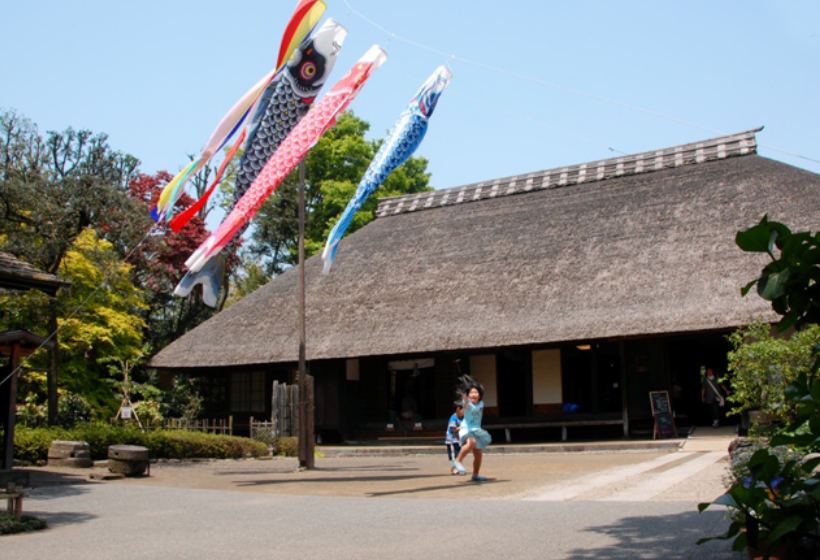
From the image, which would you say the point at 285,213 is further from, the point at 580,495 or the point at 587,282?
the point at 580,495

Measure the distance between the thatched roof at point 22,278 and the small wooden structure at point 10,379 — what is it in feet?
3.46

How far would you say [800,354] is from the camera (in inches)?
333

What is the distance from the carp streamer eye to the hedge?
8.66 m

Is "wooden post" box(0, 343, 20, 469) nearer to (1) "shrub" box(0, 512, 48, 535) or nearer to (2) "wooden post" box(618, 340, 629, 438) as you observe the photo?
(1) "shrub" box(0, 512, 48, 535)

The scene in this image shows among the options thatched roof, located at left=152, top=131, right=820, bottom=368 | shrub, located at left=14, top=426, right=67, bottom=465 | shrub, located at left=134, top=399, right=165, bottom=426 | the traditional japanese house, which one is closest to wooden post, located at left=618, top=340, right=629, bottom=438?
the traditional japanese house

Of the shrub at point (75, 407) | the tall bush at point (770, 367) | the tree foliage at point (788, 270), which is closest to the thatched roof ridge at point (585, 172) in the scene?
the shrub at point (75, 407)

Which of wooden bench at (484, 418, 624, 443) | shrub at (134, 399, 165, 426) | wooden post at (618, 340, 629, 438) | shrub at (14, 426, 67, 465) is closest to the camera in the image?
shrub at (14, 426, 67, 465)

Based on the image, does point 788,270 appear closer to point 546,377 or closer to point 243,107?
point 243,107

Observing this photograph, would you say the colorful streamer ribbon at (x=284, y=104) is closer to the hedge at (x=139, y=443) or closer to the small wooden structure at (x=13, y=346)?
the small wooden structure at (x=13, y=346)

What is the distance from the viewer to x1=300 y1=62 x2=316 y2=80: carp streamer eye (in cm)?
1511

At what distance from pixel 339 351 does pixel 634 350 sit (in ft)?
25.5

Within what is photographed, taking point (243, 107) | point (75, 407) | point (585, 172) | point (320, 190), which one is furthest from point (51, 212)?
point (320, 190)

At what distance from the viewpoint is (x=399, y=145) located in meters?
15.5

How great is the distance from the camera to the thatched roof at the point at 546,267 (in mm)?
19219
